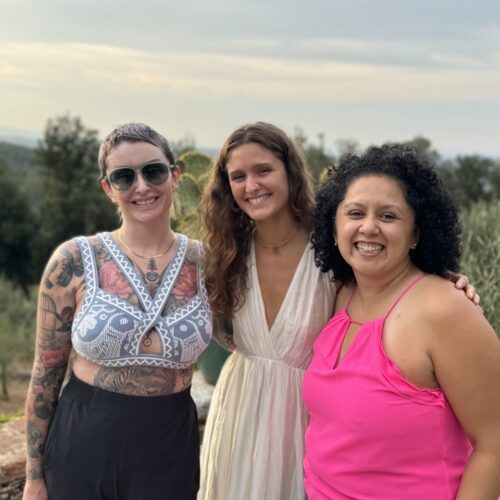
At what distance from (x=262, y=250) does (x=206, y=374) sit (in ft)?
8.71

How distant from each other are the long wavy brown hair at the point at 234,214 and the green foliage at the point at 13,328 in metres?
14.6

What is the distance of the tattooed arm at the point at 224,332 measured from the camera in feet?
8.92

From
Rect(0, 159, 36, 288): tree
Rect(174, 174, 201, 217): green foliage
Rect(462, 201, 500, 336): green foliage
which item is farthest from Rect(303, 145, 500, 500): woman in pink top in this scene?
Rect(0, 159, 36, 288): tree

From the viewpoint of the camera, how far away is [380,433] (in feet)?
6.10

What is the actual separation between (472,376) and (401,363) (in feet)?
0.69

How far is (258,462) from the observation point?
99.4 inches

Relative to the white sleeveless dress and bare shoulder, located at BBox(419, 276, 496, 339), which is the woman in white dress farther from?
bare shoulder, located at BBox(419, 276, 496, 339)

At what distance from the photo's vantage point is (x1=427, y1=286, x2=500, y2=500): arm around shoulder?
177 cm

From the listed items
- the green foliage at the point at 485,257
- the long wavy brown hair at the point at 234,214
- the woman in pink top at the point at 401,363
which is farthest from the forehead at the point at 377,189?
the green foliage at the point at 485,257

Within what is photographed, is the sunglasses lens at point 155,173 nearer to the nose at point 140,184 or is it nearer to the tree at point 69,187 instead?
the nose at point 140,184

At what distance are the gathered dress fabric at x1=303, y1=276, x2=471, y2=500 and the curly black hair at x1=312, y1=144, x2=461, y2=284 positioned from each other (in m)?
0.12

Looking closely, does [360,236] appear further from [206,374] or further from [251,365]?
[206,374]

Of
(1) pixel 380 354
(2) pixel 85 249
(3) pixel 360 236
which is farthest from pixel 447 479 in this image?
(2) pixel 85 249

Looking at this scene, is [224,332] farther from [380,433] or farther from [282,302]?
[380,433]
